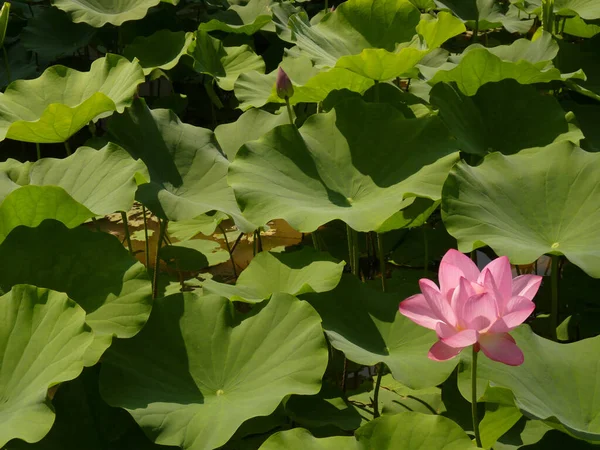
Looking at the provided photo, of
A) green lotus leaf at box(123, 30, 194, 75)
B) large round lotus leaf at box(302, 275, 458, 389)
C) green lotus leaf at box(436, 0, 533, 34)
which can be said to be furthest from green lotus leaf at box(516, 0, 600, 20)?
large round lotus leaf at box(302, 275, 458, 389)

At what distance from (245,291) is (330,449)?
0.56m

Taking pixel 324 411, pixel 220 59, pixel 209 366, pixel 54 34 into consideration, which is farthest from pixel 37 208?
pixel 54 34

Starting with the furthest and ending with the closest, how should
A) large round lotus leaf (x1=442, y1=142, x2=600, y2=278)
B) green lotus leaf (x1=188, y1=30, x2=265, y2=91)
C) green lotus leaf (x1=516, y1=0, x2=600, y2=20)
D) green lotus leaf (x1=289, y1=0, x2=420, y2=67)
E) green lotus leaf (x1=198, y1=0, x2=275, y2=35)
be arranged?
1. green lotus leaf (x1=198, y1=0, x2=275, y2=35)
2. green lotus leaf (x1=188, y1=30, x2=265, y2=91)
3. green lotus leaf (x1=516, y1=0, x2=600, y2=20)
4. green lotus leaf (x1=289, y1=0, x2=420, y2=67)
5. large round lotus leaf (x1=442, y1=142, x2=600, y2=278)

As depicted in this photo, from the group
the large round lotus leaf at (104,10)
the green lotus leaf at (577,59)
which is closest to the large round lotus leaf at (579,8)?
the green lotus leaf at (577,59)

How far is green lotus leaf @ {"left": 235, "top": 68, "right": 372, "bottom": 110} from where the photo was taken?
212cm

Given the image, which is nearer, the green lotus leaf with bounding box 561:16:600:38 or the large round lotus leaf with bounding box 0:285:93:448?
the large round lotus leaf with bounding box 0:285:93:448

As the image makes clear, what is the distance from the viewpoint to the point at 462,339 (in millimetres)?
1009

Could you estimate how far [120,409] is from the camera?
1.44m

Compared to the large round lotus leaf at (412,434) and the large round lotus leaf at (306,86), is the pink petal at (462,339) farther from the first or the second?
the large round lotus leaf at (306,86)

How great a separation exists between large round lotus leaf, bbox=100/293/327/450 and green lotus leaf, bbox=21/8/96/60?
247 cm

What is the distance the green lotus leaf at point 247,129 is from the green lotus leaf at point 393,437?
41.8 inches

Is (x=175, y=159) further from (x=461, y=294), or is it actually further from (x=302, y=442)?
(x=461, y=294)

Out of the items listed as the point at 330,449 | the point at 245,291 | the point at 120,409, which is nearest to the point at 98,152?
the point at 245,291

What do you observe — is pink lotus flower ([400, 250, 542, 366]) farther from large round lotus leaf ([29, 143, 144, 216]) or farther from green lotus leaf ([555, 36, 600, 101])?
green lotus leaf ([555, 36, 600, 101])
